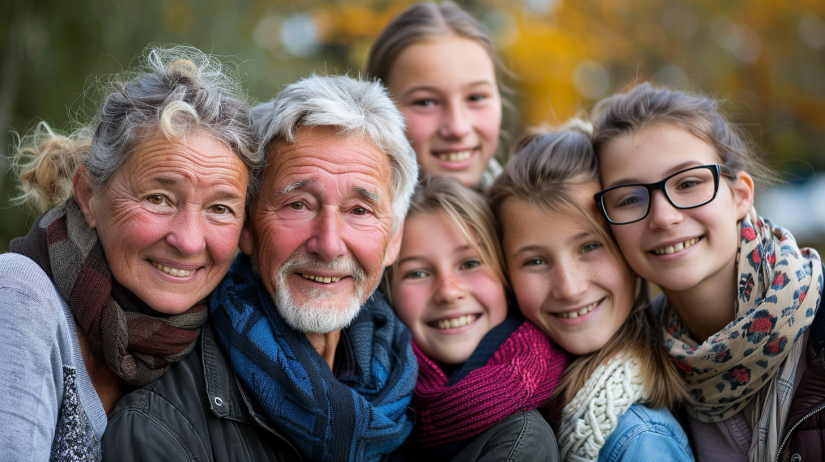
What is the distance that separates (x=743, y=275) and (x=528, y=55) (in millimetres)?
5921

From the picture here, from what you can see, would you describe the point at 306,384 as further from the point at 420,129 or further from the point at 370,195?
the point at 420,129

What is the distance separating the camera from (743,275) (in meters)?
2.75

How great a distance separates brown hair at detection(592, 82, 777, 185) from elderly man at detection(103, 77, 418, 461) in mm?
979

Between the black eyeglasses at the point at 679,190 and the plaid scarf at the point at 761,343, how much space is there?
0.28 metres

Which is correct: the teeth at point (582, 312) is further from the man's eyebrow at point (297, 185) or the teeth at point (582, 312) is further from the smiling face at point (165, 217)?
the smiling face at point (165, 217)

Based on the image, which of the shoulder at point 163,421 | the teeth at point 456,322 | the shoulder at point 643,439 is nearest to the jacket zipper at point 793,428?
the shoulder at point 643,439

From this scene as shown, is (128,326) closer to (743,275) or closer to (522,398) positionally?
(522,398)

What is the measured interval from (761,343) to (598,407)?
0.72 meters

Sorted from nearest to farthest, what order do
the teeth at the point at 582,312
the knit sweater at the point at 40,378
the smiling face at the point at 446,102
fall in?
the knit sweater at the point at 40,378, the teeth at the point at 582,312, the smiling face at the point at 446,102

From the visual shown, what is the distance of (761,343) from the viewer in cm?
262

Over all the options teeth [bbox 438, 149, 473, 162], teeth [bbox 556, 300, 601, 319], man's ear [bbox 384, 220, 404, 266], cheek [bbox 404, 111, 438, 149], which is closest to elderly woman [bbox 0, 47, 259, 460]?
man's ear [bbox 384, 220, 404, 266]

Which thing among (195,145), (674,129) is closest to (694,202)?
(674,129)

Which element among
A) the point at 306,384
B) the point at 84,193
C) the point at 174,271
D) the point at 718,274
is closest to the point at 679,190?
the point at 718,274

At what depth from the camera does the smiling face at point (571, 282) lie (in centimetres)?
293
